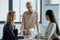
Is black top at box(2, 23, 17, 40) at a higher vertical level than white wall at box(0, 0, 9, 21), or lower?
lower

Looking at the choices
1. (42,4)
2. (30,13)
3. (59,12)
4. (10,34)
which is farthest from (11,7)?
(10,34)

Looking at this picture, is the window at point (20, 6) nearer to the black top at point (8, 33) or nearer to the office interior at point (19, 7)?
the office interior at point (19, 7)

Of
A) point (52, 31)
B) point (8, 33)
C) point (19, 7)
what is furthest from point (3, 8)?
point (52, 31)

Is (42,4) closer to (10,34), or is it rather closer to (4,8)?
(4,8)

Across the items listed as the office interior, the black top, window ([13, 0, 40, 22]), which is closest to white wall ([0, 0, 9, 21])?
the office interior

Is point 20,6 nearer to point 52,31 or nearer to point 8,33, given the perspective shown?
point 8,33

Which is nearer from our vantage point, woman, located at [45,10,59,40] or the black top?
woman, located at [45,10,59,40]

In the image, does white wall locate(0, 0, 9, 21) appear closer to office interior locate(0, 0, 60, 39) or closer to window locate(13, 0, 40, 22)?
office interior locate(0, 0, 60, 39)

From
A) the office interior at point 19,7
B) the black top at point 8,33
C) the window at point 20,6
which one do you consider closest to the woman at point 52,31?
the black top at point 8,33

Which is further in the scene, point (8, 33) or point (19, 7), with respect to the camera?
point (19, 7)

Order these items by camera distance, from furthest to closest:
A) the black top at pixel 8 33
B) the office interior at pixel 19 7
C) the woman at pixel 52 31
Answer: the office interior at pixel 19 7
the black top at pixel 8 33
the woman at pixel 52 31

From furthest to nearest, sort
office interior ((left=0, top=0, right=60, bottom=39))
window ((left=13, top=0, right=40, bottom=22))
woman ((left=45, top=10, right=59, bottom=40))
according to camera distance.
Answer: window ((left=13, top=0, right=40, bottom=22))
office interior ((left=0, top=0, right=60, bottom=39))
woman ((left=45, top=10, right=59, bottom=40))

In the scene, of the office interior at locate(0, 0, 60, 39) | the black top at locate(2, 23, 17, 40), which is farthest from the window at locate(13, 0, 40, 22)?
the black top at locate(2, 23, 17, 40)

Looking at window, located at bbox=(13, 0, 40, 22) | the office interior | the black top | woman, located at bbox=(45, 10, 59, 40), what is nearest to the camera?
woman, located at bbox=(45, 10, 59, 40)
